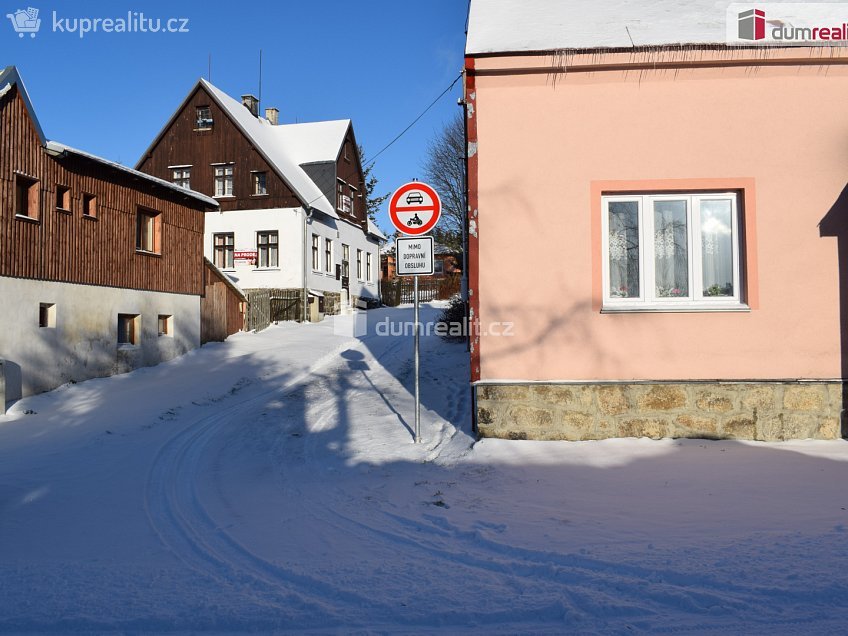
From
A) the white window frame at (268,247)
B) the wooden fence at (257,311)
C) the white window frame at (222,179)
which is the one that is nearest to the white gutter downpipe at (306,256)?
the white window frame at (268,247)

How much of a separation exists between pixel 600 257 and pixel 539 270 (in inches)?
26.9

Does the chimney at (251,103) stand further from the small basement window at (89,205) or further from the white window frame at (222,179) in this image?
the small basement window at (89,205)

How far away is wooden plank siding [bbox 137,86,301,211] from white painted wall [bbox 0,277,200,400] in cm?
1128

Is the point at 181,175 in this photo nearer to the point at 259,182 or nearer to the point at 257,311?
the point at 259,182

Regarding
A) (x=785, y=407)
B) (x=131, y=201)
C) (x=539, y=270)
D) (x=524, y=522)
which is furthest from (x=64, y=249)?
(x=785, y=407)

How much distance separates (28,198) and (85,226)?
1.30m

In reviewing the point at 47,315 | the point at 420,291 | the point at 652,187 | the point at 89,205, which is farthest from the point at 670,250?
the point at 420,291

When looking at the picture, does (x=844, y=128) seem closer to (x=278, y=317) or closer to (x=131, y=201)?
(x=131, y=201)

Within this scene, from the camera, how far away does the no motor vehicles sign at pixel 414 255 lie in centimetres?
712

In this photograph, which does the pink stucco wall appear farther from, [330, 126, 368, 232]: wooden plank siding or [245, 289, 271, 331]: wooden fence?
[330, 126, 368, 232]: wooden plank siding

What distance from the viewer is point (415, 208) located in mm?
7258

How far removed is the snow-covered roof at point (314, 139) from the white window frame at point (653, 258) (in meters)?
24.5

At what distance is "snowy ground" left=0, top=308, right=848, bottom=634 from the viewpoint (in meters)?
3.15

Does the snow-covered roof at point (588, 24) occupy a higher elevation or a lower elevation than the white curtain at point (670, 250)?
higher
